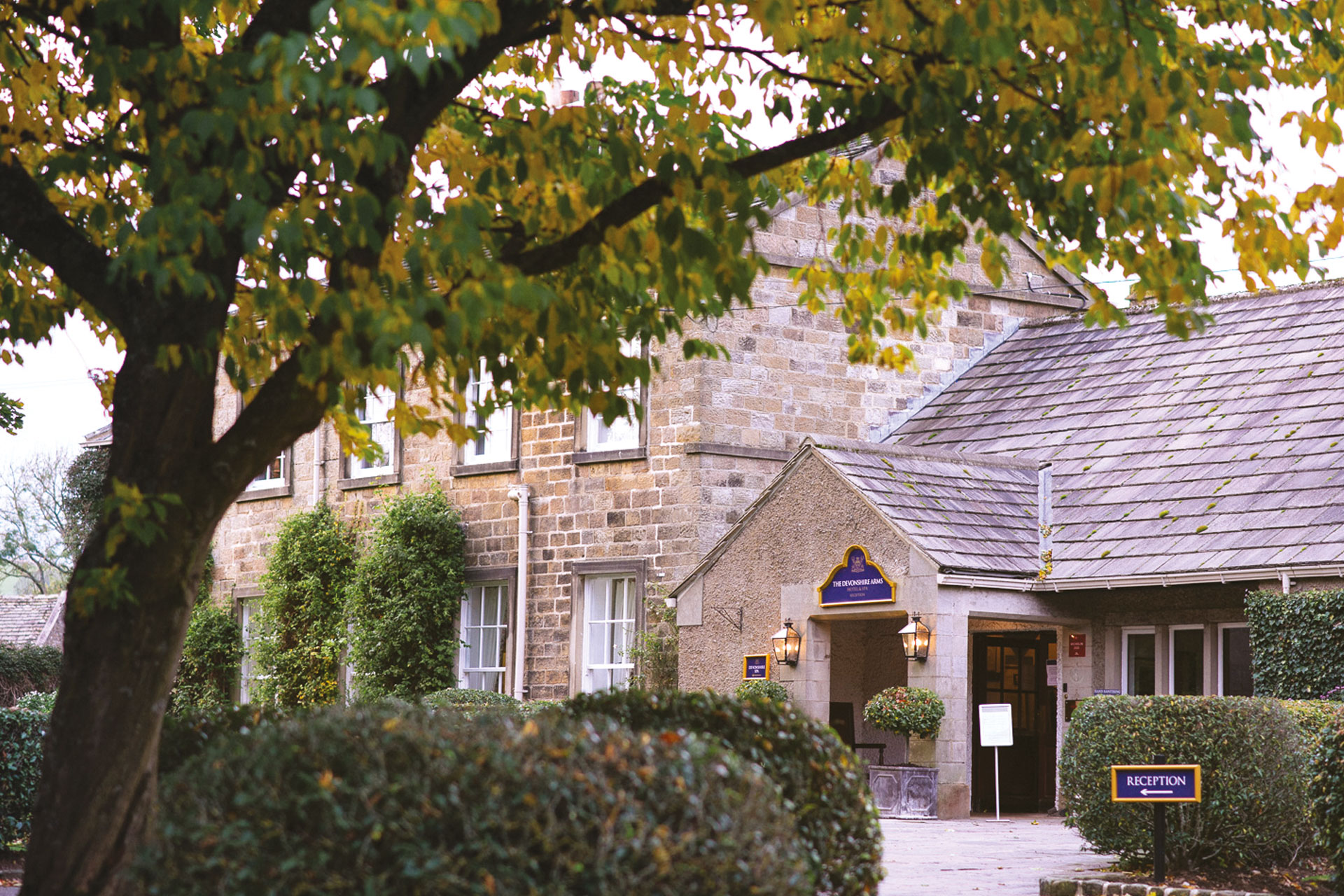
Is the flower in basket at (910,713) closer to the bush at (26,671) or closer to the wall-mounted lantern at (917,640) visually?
the wall-mounted lantern at (917,640)

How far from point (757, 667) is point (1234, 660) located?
5.31m

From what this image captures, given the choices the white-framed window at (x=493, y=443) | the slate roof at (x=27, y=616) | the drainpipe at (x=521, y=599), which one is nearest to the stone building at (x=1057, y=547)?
the drainpipe at (x=521, y=599)

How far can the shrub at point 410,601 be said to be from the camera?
80.7 feet

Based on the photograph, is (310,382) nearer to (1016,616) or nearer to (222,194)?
(222,194)

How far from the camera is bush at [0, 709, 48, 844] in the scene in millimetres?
12672

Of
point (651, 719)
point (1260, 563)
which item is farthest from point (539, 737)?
point (1260, 563)

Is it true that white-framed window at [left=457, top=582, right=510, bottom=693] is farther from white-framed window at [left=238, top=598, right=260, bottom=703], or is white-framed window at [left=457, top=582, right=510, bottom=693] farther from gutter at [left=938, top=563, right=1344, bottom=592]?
gutter at [left=938, top=563, right=1344, bottom=592]

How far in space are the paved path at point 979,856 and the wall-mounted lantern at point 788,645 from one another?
2.53 m

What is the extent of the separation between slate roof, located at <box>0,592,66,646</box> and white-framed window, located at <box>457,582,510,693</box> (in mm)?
21306

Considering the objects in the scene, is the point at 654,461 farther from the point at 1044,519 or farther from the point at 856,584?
the point at 1044,519

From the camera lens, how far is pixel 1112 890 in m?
11.0

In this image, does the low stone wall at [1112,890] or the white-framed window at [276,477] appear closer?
the low stone wall at [1112,890]

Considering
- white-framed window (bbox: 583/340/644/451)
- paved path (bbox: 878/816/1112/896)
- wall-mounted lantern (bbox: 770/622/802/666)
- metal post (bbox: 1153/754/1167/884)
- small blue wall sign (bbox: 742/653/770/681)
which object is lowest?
paved path (bbox: 878/816/1112/896)

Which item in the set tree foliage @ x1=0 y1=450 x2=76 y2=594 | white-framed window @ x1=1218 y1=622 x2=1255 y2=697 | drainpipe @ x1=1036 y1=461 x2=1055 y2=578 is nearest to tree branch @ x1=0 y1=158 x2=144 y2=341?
drainpipe @ x1=1036 y1=461 x2=1055 y2=578
